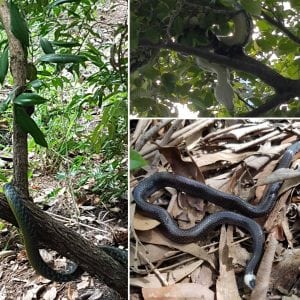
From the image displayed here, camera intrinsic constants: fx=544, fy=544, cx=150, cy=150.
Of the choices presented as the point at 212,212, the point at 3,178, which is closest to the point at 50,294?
the point at 3,178

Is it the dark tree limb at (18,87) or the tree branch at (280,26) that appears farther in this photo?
the dark tree limb at (18,87)

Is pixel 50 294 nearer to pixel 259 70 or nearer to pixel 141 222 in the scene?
pixel 141 222

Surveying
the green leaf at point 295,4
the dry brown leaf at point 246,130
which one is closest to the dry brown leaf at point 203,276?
the dry brown leaf at point 246,130

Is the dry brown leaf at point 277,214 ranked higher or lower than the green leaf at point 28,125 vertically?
lower

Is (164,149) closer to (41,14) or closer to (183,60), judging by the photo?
(183,60)

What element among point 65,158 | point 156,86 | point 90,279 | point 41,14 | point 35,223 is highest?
Answer: point 41,14

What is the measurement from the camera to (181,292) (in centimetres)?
86

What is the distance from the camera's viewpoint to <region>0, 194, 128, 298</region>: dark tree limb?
0.94 meters

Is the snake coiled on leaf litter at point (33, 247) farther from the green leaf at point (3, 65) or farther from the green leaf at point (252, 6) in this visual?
the green leaf at point (252, 6)

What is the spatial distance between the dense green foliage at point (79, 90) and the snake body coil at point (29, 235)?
0.07 metres

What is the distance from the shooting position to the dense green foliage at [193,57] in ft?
2.69

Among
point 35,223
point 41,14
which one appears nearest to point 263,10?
point 41,14

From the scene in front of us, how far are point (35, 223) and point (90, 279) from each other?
14 cm

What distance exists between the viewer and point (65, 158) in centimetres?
99
